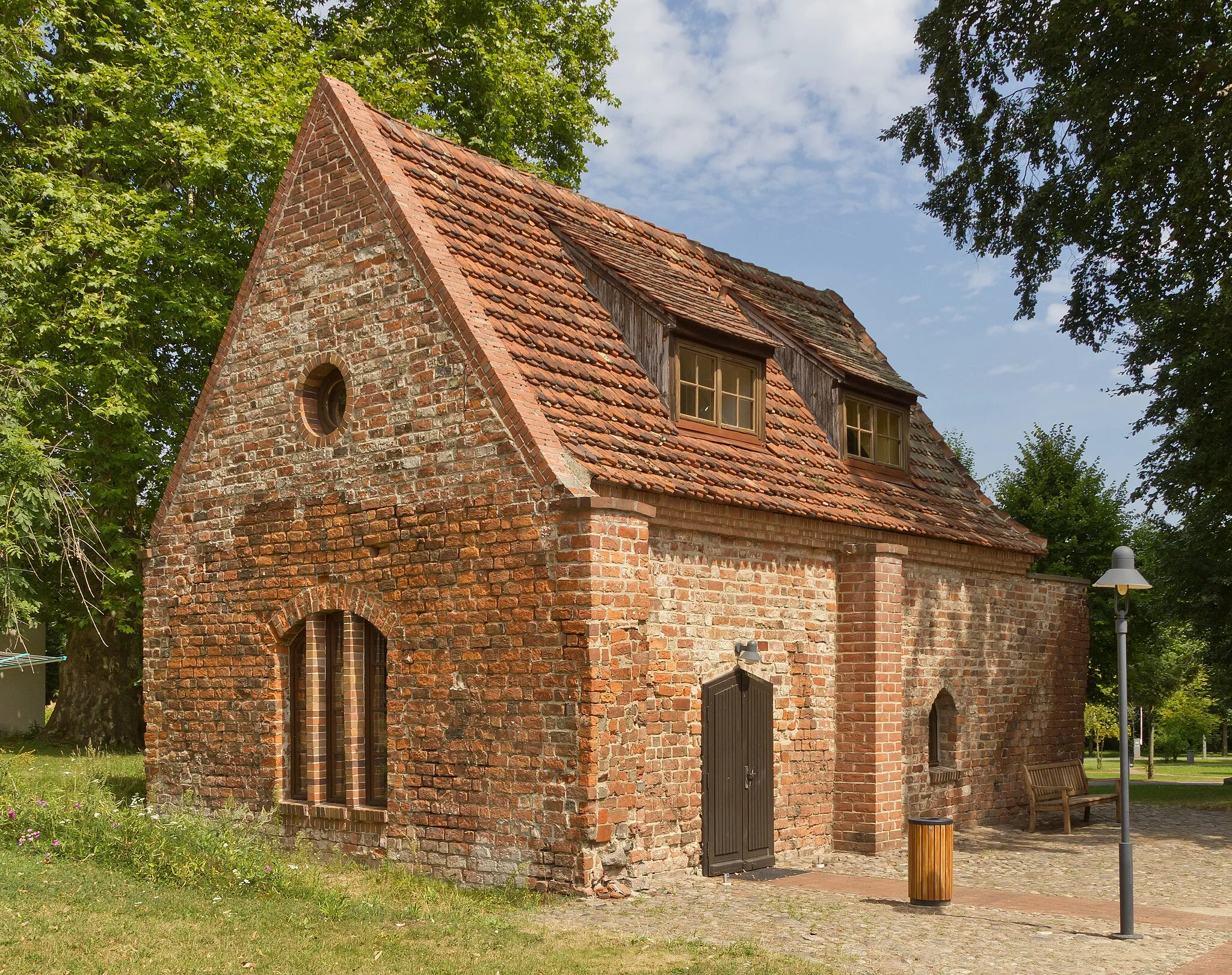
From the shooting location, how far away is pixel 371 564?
533 inches

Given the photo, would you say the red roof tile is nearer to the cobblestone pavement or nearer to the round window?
the round window

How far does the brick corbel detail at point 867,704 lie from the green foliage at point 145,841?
267 inches

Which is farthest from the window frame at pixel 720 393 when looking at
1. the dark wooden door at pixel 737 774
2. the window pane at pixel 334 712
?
the window pane at pixel 334 712

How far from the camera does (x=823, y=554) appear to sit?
15234 millimetres

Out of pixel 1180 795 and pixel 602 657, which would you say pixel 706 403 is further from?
pixel 1180 795

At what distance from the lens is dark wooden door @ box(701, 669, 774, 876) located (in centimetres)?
1313

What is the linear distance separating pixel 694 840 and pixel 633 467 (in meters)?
3.93

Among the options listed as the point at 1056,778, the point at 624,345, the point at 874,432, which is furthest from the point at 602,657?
the point at 1056,778

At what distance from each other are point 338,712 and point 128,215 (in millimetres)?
13184

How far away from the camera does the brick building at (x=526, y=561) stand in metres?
12.0

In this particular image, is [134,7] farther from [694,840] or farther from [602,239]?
[694,840]

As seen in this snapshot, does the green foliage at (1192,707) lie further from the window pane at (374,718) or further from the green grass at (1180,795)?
the window pane at (374,718)

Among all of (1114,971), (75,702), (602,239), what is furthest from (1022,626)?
(75,702)

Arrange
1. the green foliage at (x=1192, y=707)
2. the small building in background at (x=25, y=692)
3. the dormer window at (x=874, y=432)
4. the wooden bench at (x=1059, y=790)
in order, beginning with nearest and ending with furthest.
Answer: the dormer window at (x=874, y=432), the wooden bench at (x=1059, y=790), the small building in background at (x=25, y=692), the green foliage at (x=1192, y=707)
